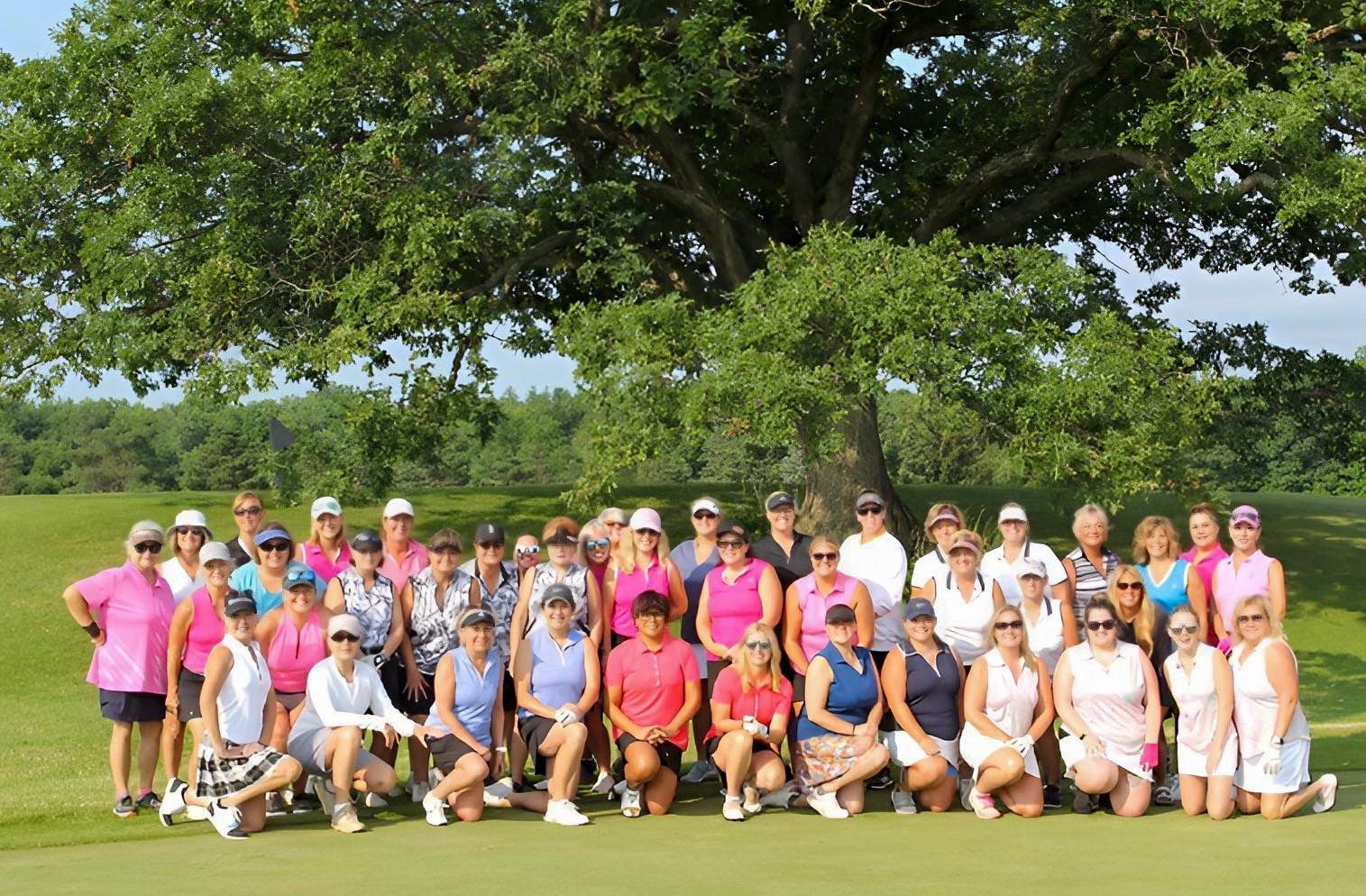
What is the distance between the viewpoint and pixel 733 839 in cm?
837

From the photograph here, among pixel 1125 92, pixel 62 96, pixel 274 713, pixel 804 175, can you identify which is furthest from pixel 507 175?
pixel 274 713

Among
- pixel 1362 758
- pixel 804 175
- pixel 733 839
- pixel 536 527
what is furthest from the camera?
pixel 536 527

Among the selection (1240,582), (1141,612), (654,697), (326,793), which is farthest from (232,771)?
(1240,582)

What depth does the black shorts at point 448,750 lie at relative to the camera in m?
9.13

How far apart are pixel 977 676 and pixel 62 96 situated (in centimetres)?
1703

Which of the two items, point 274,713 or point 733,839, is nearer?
point 733,839

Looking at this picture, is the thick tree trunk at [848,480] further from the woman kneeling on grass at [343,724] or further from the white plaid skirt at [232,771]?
the white plaid skirt at [232,771]

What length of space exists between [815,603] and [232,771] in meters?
3.53

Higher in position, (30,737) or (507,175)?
(507,175)

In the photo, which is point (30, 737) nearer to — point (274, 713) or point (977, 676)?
point (274, 713)

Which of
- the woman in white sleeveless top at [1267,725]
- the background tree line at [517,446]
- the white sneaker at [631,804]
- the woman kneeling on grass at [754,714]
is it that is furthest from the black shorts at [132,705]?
the background tree line at [517,446]

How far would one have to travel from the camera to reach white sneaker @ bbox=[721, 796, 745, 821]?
903 centimetres

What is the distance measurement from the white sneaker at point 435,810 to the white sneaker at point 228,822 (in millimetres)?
987

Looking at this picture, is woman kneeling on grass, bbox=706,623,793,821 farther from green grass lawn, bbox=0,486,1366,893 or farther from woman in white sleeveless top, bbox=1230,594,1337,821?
woman in white sleeveless top, bbox=1230,594,1337,821
